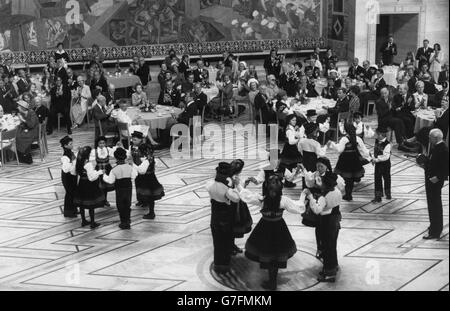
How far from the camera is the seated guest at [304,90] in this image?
608 inches

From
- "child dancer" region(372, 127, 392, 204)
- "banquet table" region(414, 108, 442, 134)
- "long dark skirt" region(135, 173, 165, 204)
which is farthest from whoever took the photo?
"banquet table" region(414, 108, 442, 134)

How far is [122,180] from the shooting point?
10.2 m

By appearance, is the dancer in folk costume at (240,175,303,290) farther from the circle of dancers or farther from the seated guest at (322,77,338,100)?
the seated guest at (322,77,338,100)

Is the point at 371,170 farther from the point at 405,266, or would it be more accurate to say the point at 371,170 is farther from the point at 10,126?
the point at 10,126

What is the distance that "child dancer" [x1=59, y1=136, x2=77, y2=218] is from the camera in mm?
10484

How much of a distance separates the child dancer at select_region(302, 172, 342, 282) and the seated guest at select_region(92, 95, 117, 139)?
672 centimetres

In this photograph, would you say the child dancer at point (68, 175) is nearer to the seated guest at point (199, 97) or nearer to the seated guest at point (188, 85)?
the seated guest at point (199, 97)

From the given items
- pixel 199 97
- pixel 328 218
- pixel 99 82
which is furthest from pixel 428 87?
pixel 328 218

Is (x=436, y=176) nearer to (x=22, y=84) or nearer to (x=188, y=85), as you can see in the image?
(x=188, y=85)

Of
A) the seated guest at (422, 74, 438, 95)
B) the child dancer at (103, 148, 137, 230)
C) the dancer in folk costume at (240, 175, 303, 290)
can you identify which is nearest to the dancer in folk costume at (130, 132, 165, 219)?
the child dancer at (103, 148, 137, 230)

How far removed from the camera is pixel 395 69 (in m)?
18.8

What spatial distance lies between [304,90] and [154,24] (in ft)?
22.9

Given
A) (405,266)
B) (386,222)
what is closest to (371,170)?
(386,222)

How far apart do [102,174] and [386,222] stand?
411 cm
